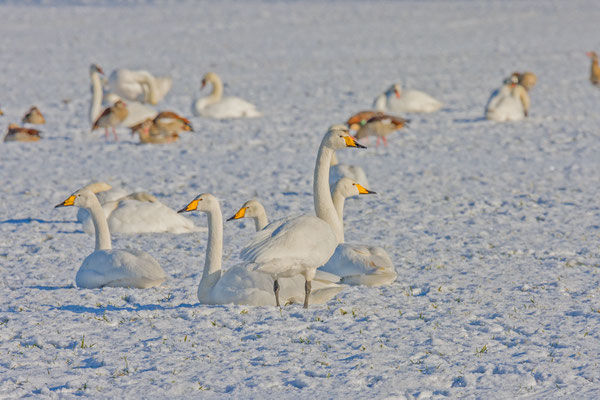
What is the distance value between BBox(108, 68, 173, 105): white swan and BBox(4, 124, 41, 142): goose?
15.4 feet

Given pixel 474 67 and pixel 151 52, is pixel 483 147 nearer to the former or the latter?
pixel 474 67

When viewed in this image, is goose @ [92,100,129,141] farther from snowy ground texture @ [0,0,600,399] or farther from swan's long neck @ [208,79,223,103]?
swan's long neck @ [208,79,223,103]

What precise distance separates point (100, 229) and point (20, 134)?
7.40 meters

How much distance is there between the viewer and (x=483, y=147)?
1366cm

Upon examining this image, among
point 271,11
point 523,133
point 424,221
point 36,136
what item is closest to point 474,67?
point 523,133

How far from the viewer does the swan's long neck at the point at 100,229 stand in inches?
291

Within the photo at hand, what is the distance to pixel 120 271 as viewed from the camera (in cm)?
676

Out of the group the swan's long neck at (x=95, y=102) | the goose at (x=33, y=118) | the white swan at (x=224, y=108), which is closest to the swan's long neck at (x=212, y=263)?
the swan's long neck at (x=95, y=102)

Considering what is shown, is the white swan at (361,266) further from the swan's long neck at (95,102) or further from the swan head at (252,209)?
the swan's long neck at (95,102)

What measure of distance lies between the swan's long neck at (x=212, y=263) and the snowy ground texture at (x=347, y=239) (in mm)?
130

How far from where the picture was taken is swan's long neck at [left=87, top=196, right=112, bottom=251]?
7.39m

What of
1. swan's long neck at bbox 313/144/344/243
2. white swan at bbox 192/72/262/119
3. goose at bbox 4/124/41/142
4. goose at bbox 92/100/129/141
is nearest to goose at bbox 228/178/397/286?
swan's long neck at bbox 313/144/344/243

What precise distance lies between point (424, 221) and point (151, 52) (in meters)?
20.3

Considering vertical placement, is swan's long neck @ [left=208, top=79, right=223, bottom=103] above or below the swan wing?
above
